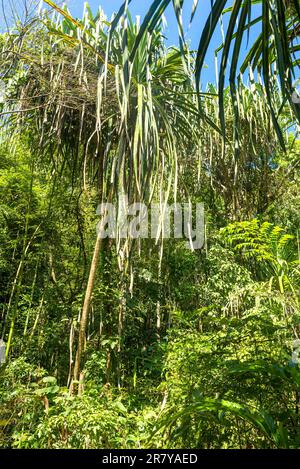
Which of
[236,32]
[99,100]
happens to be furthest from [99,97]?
[236,32]

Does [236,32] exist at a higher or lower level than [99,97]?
lower

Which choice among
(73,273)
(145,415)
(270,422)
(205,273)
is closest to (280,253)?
(205,273)

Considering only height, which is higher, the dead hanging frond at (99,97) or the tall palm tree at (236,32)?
the dead hanging frond at (99,97)

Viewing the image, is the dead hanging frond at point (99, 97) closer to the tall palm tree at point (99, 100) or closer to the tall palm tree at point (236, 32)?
the tall palm tree at point (99, 100)

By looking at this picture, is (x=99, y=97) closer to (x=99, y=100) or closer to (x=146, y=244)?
(x=99, y=100)

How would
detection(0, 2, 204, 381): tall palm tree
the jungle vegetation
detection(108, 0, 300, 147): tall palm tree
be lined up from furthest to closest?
detection(0, 2, 204, 381): tall palm tree, the jungle vegetation, detection(108, 0, 300, 147): tall palm tree

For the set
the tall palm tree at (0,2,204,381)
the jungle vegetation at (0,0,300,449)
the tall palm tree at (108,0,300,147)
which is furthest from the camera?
the tall palm tree at (0,2,204,381)

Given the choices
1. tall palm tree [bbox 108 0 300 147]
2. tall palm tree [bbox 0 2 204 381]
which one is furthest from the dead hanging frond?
tall palm tree [bbox 108 0 300 147]

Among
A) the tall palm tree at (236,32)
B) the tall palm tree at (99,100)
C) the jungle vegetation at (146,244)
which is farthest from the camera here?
the tall palm tree at (99,100)

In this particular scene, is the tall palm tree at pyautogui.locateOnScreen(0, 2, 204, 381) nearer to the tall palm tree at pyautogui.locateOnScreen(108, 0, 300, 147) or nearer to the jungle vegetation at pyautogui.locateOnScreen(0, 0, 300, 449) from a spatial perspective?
the jungle vegetation at pyautogui.locateOnScreen(0, 0, 300, 449)

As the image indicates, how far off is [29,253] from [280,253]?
2336 mm

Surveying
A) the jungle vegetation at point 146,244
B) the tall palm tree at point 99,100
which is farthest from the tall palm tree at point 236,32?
the tall palm tree at point 99,100
